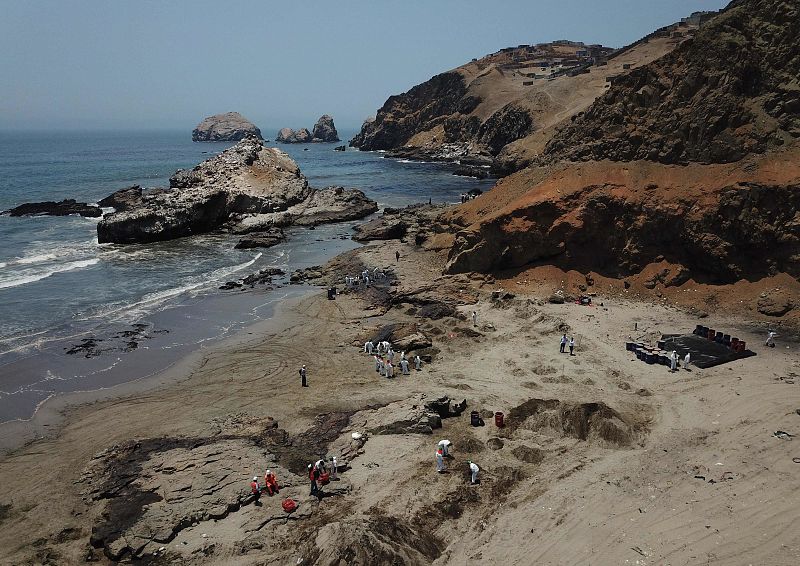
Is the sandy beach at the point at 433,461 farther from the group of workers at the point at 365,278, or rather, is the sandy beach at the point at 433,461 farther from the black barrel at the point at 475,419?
the group of workers at the point at 365,278

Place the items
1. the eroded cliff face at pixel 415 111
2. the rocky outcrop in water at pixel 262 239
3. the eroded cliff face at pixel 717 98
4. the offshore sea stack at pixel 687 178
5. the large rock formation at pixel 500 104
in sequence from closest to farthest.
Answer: the offshore sea stack at pixel 687 178 → the eroded cliff face at pixel 717 98 → the rocky outcrop in water at pixel 262 239 → the large rock formation at pixel 500 104 → the eroded cliff face at pixel 415 111

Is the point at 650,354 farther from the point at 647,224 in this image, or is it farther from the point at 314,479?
the point at 314,479

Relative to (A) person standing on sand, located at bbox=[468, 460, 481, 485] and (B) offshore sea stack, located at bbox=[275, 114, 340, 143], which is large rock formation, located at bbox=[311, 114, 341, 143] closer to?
(B) offshore sea stack, located at bbox=[275, 114, 340, 143]

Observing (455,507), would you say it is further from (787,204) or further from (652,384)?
(787,204)

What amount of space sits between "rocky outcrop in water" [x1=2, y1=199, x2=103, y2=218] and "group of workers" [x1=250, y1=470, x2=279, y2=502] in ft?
168

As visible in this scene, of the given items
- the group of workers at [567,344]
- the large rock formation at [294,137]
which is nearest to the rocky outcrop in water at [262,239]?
the group of workers at [567,344]

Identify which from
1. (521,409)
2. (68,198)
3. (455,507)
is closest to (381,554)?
Result: (455,507)

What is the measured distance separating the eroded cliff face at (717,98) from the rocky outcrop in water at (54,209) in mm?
48202

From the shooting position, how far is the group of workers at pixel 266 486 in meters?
14.3

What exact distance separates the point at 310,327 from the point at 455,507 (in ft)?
49.7

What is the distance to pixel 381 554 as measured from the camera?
38.2ft

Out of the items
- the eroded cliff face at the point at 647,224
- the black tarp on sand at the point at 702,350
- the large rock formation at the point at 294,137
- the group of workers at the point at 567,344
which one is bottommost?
the group of workers at the point at 567,344

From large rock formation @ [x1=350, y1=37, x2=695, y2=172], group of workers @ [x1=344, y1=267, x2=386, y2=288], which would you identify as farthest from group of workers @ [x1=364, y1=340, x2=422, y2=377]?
large rock formation @ [x1=350, y1=37, x2=695, y2=172]

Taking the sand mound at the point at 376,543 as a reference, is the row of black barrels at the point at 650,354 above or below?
above
